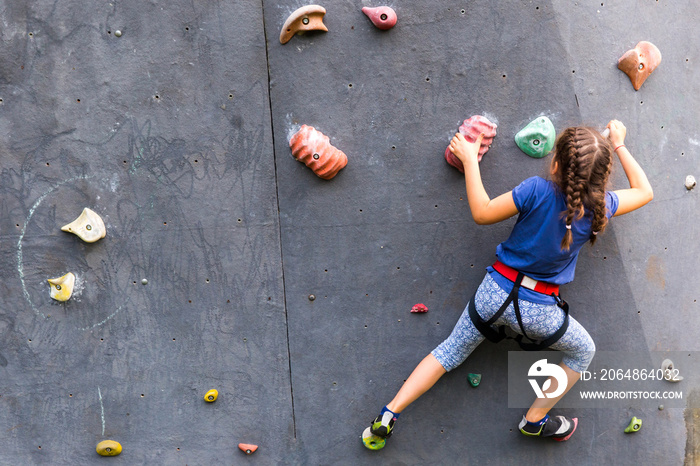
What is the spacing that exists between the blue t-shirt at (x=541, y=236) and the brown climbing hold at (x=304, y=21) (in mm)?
1099

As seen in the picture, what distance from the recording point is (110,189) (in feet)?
7.77

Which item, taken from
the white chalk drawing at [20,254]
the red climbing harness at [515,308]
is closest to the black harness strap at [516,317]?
the red climbing harness at [515,308]

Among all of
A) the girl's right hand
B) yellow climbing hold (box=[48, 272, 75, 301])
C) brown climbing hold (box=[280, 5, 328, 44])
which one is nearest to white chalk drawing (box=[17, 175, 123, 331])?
yellow climbing hold (box=[48, 272, 75, 301])

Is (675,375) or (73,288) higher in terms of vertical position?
(73,288)

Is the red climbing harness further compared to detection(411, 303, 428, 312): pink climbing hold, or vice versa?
detection(411, 303, 428, 312): pink climbing hold

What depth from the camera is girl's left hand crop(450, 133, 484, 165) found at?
7.21 feet

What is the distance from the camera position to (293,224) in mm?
2396

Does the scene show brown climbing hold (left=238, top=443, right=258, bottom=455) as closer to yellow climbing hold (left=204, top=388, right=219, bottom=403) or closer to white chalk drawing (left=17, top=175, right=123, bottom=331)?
yellow climbing hold (left=204, top=388, right=219, bottom=403)

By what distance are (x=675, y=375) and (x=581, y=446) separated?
22.5 inches

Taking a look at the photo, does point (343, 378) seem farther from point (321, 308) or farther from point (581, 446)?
point (581, 446)

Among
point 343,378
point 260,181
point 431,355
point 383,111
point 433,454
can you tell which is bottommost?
point 433,454

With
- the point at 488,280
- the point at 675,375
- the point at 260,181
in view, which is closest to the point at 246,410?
the point at 260,181

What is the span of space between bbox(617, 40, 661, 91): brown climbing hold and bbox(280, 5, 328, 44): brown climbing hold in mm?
1335

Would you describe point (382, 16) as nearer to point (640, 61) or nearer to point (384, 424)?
point (640, 61)
